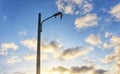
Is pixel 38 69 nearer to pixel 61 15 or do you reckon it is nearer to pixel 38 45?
pixel 38 45

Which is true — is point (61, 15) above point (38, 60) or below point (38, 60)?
above

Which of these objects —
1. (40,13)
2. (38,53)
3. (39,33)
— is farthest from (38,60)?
(40,13)

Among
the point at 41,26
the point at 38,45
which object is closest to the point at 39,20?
the point at 41,26

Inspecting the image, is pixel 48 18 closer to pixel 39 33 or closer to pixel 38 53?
pixel 39 33

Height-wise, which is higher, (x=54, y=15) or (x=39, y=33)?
(x=54, y=15)

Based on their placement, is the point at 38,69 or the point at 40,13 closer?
the point at 38,69

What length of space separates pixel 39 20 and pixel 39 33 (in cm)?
109

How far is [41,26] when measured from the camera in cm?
2003

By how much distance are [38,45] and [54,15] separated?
2.88 meters

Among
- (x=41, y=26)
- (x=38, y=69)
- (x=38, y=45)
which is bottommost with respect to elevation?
(x=38, y=69)

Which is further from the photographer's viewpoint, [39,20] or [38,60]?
[39,20]

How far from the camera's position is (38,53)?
733 inches

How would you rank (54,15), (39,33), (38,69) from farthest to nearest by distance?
(54,15), (39,33), (38,69)

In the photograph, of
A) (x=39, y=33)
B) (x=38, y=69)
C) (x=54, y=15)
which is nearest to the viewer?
(x=38, y=69)
